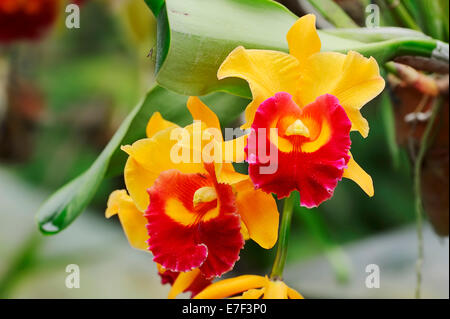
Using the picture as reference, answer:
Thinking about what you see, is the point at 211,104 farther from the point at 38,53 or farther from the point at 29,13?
the point at 38,53

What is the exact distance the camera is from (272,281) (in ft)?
1.31

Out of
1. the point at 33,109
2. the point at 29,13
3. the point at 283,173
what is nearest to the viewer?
the point at 283,173

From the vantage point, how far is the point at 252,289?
40 cm

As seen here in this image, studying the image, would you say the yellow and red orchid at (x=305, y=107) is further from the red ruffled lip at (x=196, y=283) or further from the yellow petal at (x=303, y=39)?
the red ruffled lip at (x=196, y=283)

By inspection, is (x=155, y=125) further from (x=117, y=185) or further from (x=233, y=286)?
(x=117, y=185)

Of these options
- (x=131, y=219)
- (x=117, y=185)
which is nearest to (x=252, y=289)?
(x=131, y=219)

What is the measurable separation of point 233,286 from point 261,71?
0.50 ft

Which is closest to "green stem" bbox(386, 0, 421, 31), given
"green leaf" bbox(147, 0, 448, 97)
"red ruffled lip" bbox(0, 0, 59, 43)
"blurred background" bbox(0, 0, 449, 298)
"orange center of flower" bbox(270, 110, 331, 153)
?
"blurred background" bbox(0, 0, 449, 298)

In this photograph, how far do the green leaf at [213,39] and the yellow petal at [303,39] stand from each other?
0.01m

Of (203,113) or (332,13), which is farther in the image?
(332,13)

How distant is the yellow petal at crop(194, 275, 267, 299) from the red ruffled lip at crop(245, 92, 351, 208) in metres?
0.09

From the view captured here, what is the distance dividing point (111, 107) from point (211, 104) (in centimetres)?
105

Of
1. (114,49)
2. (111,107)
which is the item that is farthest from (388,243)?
(114,49)

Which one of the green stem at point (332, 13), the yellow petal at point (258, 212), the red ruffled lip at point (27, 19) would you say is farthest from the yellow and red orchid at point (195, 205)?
the red ruffled lip at point (27, 19)
